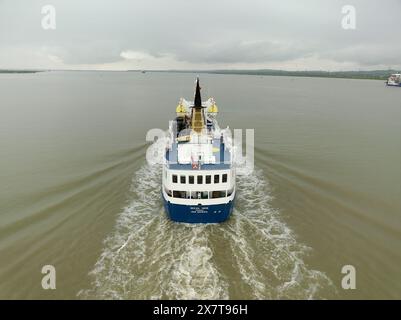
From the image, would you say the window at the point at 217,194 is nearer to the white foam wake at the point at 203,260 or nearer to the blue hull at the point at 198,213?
the blue hull at the point at 198,213

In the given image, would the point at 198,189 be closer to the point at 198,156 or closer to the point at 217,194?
the point at 217,194

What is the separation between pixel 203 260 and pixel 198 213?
4.14m

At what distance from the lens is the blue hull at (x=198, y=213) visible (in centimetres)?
2261

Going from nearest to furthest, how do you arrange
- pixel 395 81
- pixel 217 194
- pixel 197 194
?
1. pixel 197 194
2. pixel 217 194
3. pixel 395 81

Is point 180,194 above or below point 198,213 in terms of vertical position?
above

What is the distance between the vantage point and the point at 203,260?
64.6 feet

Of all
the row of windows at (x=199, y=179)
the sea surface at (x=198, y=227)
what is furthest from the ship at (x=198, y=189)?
the sea surface at (x=198, y=227)

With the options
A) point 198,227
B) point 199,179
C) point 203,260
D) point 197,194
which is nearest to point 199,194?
point 197,194

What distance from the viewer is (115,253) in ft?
66.7

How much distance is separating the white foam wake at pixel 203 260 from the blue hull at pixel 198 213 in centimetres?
69

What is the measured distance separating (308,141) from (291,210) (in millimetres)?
23436

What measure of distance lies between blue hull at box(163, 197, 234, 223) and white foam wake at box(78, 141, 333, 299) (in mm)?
691
